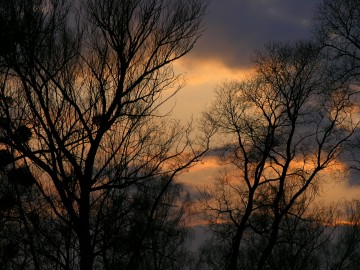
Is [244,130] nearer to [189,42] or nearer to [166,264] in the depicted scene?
[189,42]

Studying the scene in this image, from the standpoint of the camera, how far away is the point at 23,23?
11.2m

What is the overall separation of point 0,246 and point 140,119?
4.97 meters

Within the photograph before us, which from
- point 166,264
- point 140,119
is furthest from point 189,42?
point 166,264

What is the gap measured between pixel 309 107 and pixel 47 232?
12362mm

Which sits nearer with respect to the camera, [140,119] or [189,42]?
[189,42]

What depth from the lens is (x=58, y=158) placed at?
11.8 metres

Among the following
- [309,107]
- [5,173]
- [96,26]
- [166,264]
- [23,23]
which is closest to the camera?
[23,23]

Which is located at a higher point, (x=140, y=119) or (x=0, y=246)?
(x=140, y=119)

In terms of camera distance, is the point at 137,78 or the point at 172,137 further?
the point at 172,137

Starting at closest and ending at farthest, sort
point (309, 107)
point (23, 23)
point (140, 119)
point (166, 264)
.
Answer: point (23, 23), point (140, 119), point (309, 107), point (166, 264)

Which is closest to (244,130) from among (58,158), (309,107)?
(309,107)

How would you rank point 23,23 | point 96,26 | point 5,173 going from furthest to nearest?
→ point 5,173, point 96,26, point 23,23

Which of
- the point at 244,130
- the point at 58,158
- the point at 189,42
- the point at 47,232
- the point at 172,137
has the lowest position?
the point at 47,232

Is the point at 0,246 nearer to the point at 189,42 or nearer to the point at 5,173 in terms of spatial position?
the point at 5,173
